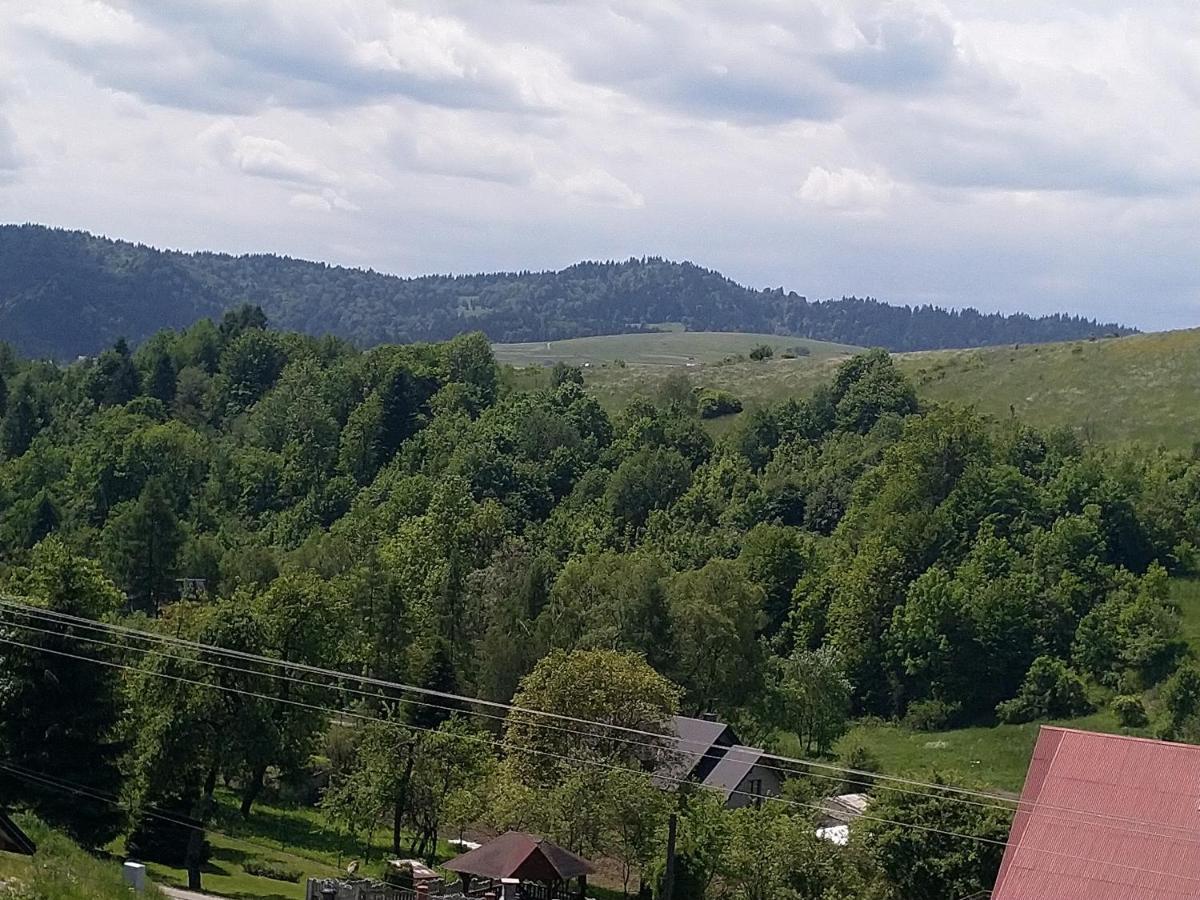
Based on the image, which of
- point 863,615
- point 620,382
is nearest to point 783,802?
point 863,615

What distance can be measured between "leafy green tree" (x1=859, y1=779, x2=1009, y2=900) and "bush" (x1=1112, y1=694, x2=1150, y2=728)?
117 feet

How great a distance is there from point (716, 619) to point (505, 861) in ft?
101

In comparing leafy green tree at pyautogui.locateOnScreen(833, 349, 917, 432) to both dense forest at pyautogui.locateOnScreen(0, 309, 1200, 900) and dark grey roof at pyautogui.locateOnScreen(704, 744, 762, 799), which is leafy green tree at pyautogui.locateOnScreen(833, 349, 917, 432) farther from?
dark grey roof at pyautogui.locateOnScreen(704, 744, 762, 799)

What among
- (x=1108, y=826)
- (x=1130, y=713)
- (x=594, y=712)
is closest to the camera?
(x=1108, y=826)

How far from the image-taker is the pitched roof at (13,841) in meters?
22.6

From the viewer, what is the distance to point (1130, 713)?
73.0 metres

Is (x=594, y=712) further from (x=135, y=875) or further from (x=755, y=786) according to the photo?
(x=135, y=875)

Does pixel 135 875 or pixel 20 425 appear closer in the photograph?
pixel 135 875

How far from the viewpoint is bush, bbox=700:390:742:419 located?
413 ft

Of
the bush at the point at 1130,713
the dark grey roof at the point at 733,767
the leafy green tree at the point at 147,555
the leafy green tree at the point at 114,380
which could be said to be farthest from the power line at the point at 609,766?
the leafy green tree at the point at 114,380

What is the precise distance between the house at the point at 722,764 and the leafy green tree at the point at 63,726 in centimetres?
1937

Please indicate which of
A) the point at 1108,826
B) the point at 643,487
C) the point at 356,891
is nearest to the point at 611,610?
the point at 643,487

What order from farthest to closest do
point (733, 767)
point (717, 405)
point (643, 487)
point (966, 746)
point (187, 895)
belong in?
1. point (717, 405)
2. point (643, 487)
3. point (966, 746)
4. point (733, 767)
5. point (187, 895)

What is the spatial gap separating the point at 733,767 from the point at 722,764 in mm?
584
